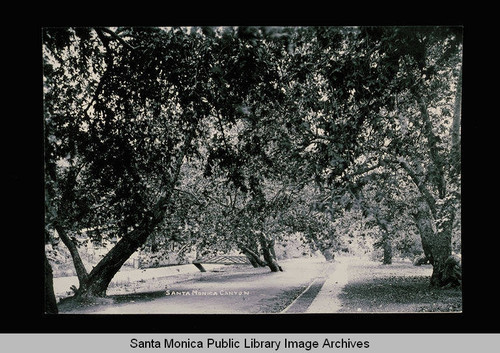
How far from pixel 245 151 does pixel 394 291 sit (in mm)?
2878

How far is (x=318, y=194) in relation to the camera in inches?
181

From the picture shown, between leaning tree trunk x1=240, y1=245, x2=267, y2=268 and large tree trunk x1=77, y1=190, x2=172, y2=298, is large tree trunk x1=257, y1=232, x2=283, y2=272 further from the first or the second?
large tree trunk x1=77, y1=190, x2=172, y2=298

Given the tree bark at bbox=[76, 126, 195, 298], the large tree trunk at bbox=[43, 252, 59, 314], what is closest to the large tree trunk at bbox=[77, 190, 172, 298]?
the tree bark at bbox=[76, 126, 195, 298]

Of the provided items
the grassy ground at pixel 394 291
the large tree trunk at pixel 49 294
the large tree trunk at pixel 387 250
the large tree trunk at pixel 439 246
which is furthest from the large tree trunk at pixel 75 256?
the large tree trunk at pixel 439 246

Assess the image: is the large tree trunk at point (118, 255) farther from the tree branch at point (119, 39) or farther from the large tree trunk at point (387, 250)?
the large tree trunk at point (387, 250)

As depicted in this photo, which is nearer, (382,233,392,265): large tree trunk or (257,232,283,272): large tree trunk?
(257,232,283,272): large tree trunk

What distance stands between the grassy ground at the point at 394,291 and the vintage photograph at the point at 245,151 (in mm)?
21

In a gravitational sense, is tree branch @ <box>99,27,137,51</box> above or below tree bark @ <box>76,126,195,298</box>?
above

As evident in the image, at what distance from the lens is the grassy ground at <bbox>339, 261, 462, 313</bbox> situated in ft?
14.5

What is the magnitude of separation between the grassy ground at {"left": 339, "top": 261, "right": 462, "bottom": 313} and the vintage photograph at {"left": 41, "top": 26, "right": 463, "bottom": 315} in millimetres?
21

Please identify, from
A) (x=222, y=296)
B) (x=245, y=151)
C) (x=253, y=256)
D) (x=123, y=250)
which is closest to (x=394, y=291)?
(x=253, y=256)

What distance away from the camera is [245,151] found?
453 centimetres
